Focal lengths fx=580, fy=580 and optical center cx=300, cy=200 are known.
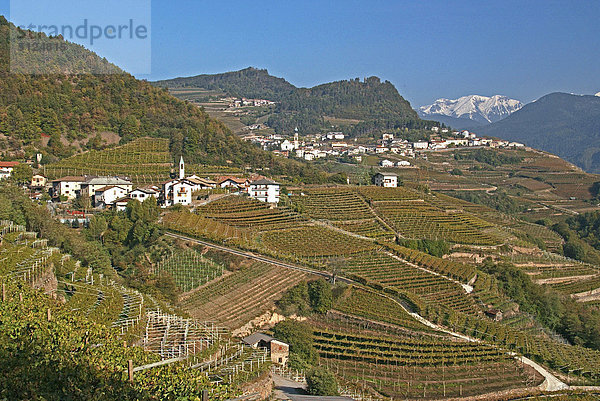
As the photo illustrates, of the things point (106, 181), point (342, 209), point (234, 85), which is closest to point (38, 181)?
point (106, 181)

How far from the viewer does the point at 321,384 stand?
16391mm

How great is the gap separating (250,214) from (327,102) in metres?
127

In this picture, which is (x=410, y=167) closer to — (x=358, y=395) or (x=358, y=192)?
(x=358, y=192)

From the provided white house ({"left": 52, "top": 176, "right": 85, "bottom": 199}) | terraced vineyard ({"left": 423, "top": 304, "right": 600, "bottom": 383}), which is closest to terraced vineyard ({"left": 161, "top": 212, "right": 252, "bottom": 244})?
white house ({"left": 52, "top": 176, "right": 85, "bottom": 199})

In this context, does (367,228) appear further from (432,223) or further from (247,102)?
(247,102)

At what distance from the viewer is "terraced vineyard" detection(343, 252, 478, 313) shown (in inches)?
1146

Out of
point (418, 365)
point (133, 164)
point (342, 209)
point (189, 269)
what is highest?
point (133, 164)

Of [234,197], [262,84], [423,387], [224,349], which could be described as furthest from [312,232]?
[262,84]

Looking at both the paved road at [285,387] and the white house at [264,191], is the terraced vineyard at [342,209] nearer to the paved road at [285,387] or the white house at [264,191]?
the white house at [264,191]

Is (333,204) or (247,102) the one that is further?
(247,102)

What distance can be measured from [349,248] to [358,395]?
15655mm

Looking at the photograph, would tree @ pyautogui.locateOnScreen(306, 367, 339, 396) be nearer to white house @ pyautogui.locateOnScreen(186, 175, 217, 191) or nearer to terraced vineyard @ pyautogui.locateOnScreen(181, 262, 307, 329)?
terraced vineyard @ pyautogui.locateOnScreen(181, 262, 307, 329)

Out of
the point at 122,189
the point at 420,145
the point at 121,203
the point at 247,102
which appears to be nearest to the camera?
the point at 121,203

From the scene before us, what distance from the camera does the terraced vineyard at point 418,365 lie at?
20.7 metres
